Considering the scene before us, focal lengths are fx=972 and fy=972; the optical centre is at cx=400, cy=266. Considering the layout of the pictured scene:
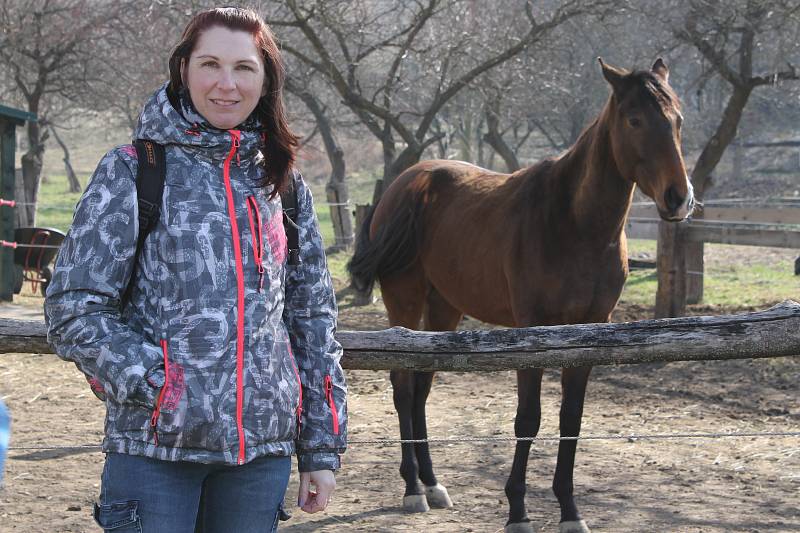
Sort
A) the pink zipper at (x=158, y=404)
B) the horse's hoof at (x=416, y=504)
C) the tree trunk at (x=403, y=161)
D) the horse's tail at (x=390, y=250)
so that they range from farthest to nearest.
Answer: the tree trunk at (x=403, y=161)
the horse's tail at (x=390, y=250)
the horse's hoof at (x=416, y=504)
the pink zipper at (x=158, y=404)

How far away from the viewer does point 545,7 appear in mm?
12984

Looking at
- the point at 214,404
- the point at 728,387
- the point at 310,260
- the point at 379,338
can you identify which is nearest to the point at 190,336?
the point at 214,404

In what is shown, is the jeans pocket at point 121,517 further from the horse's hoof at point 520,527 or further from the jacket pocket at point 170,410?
the horse's hoof at point 520,527

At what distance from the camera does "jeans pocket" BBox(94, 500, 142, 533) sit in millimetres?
1858

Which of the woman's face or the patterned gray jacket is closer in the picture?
the patterned gray jacket

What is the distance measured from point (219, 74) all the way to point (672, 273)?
8273 mm

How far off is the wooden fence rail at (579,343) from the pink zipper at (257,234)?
1527 mm

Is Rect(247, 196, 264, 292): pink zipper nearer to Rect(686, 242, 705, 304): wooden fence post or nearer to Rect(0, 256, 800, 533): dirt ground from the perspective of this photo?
Rect(0, 256, 800, 533): dirt ground

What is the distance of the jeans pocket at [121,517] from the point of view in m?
1.86

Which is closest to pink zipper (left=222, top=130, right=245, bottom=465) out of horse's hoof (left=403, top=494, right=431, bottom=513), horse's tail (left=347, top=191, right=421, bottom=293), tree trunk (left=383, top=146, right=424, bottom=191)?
horse's hoof (left=403, top=494, right=431, bottom=513)

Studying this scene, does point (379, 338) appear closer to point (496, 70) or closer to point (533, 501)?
point (533, 501)

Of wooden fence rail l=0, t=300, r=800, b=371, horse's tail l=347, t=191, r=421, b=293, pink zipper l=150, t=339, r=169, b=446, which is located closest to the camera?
pink zipper l=150, t=339, r=169, b=446

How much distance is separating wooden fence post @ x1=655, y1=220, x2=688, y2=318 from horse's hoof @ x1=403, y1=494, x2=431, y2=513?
5155mm

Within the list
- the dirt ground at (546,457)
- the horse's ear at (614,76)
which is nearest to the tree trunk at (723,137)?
the dirt ground at (546,457)
